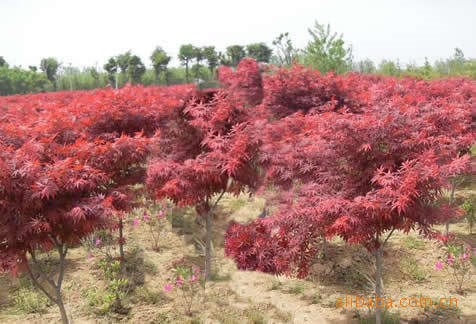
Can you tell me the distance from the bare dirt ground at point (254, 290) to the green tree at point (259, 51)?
4871 centimetres

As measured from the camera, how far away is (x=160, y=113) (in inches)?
304

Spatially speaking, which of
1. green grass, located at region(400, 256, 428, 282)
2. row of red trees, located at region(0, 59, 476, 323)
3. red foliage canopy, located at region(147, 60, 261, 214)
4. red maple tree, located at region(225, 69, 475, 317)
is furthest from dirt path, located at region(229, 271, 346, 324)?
green grass, located at region(400, 256, 428, 282)

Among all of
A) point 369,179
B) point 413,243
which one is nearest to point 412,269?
point 413,243

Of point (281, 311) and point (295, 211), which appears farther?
point (281, 311)

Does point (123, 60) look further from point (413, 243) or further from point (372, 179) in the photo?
point (372, 179)

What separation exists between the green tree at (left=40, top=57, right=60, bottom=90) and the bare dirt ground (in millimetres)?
49307

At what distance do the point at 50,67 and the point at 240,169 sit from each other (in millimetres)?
52592

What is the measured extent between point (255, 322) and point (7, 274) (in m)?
5.13

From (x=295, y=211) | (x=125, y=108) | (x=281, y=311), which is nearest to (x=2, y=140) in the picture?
(x=125, y=108)

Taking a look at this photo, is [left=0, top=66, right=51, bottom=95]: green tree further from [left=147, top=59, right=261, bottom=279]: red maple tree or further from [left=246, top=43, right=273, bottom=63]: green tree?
[left=147, top=59, right=261, bottom=279]: red maple tree

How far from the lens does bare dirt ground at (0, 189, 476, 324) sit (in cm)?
633

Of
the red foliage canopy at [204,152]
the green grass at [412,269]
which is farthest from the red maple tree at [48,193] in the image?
the green grass at [412,269]

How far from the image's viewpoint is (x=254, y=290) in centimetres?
734

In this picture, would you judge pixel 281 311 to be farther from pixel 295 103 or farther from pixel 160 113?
pixel 295 103
